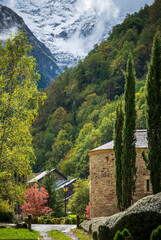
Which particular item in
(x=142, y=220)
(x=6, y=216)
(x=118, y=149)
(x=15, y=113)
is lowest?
(x=6, y=216)

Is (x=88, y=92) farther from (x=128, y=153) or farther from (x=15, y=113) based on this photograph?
(x=15, y=113)

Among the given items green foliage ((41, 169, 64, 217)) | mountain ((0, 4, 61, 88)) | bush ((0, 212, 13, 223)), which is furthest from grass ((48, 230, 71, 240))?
mountain ((0, 4, 61, 88))

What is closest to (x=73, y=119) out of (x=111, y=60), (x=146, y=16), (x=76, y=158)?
(x=111, y=60)

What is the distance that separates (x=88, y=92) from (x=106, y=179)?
230ft

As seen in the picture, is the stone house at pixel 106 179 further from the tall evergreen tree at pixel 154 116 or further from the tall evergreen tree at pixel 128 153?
the tall evergreen tree at pixel 154 116

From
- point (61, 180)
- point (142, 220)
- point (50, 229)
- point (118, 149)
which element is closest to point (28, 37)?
point (61, 180)

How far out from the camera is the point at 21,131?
49.8 ft

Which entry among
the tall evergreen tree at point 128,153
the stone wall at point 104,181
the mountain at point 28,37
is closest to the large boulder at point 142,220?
the tall evergreen tree at point 128,153

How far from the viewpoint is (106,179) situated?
872 inches

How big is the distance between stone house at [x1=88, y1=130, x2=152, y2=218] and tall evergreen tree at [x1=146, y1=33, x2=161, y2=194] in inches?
152

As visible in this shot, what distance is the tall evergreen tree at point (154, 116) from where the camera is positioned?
16656 millimetres

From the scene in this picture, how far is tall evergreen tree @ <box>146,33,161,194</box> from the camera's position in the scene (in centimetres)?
1666

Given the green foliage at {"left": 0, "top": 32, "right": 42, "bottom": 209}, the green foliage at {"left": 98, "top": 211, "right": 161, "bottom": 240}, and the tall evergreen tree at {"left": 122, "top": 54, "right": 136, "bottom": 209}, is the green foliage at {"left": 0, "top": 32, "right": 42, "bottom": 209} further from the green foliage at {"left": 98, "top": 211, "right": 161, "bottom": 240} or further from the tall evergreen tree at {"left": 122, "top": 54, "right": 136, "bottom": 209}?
the green foliage at {"left": 98, "top": 211, "right": 161, "bottom": 240}

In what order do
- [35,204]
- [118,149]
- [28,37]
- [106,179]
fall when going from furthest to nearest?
[28,37] → [35,204] → [106,179] → [118,149]
